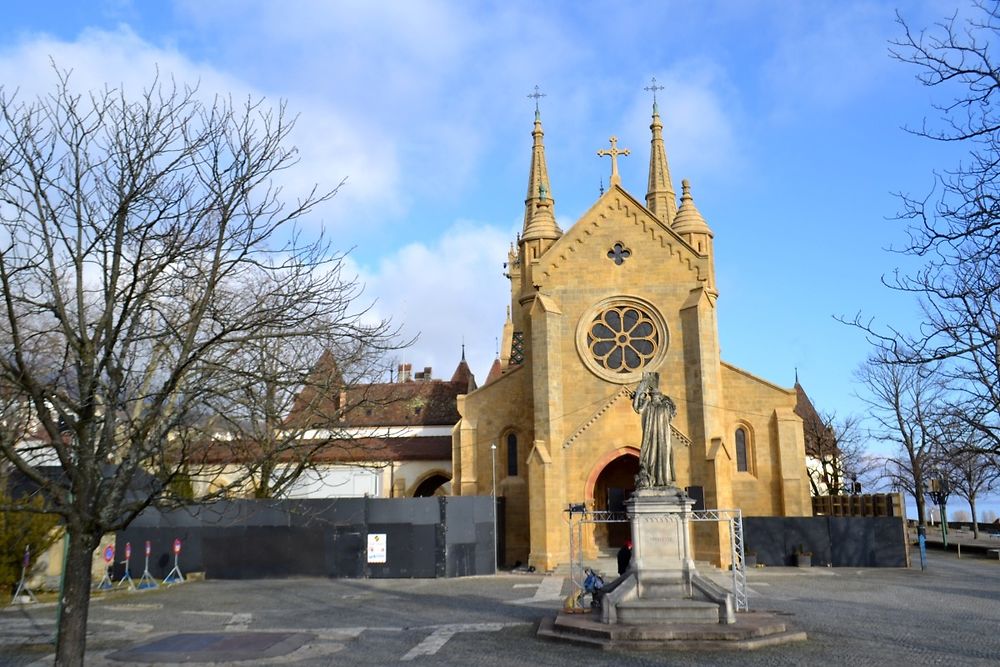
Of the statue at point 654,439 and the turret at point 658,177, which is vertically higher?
the turret at point 658,177

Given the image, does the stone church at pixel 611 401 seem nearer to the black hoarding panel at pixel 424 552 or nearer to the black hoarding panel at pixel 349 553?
the black hoarding panel at pixel 424 552

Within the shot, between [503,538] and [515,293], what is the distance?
1007 inches

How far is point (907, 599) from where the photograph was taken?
19156 mm

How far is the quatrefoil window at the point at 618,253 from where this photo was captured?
108 feet

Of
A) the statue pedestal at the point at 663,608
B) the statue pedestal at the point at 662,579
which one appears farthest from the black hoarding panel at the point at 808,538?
the statue pedestal at the point at 662,579

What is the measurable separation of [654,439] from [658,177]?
1130 inches

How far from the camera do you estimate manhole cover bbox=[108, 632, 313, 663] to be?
1287cm

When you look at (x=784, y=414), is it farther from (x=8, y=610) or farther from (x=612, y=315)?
(x=8, y=610)

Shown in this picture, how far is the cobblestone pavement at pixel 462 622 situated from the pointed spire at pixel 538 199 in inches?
664

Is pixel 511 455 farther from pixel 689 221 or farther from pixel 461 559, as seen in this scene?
pixel 689 221

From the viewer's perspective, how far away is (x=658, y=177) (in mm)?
42562

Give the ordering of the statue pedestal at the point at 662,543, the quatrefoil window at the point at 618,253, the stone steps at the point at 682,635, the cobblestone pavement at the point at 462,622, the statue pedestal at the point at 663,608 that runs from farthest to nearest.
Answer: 1. the quatrefoil window at the point at 618,253
2. the statue pedestal at the point at 662,543
3. the statue pedestal at the point at 663,608
4. the stone steps at the point at 682,635
5. the cobblestone pavement at the point at 462,622

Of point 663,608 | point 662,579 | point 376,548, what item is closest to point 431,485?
point 376,548

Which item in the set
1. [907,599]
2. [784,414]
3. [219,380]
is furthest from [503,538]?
[219,380]
